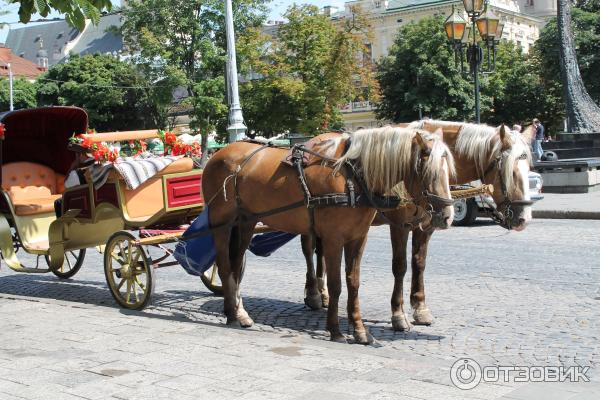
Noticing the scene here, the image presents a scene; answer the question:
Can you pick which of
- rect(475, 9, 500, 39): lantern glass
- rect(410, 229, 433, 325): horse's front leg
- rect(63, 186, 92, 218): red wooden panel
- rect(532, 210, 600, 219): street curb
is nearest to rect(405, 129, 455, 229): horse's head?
rect(410, 229, 433, 325): horse's front leg

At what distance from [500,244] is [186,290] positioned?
5.62 meters

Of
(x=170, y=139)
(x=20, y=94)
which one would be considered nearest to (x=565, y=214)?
(x=170, y=139)

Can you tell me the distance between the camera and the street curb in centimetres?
1778

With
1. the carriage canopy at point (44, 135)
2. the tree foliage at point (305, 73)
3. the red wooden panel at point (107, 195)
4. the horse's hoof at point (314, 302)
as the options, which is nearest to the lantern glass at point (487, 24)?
the carriage canopy at point (44, 135)

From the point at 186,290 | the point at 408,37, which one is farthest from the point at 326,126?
the point at 186,290

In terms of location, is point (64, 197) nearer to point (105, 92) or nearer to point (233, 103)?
point (233, 103)

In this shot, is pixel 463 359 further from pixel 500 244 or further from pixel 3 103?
pixel 3 103

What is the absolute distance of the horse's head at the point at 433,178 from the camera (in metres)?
6.50

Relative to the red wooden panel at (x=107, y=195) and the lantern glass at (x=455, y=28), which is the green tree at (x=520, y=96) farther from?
the red wooden panel at (x=107, y=195)

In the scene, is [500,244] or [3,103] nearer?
[500,244]

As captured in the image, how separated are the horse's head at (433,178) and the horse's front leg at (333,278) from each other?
852mm

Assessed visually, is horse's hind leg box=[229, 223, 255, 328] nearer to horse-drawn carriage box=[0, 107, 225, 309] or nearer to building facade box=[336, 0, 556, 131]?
horse-drawn carriage box=[0, 107, 225, 309]

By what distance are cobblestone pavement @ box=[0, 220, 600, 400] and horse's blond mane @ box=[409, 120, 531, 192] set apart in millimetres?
1464

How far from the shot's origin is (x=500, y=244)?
516 inches
